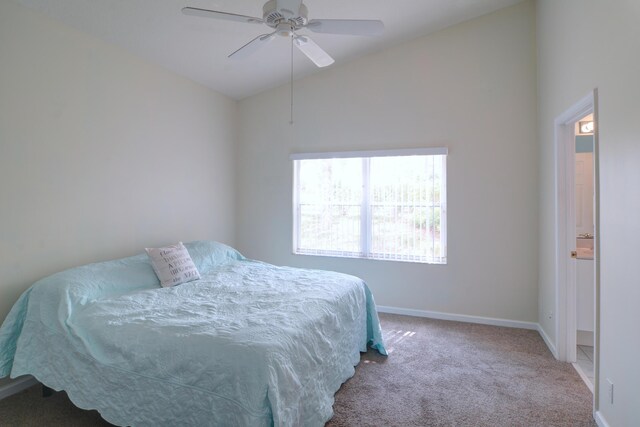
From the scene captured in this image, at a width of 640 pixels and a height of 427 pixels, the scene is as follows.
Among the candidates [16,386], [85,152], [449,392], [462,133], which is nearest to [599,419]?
[449,392]

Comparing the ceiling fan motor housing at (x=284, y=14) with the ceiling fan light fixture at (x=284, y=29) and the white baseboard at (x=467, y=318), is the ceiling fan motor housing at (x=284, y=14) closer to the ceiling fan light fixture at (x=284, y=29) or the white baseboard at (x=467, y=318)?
the ceiling fan light fixture at (x=284, y=29)

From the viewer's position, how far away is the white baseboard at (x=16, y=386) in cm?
248

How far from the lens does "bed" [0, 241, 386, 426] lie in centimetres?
170

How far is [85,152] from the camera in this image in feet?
9.86

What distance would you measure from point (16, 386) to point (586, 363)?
4405 millimetres

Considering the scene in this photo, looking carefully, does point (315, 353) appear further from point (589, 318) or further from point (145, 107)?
point (145, 107)

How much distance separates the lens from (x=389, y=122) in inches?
166

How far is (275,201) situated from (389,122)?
1.77 meters

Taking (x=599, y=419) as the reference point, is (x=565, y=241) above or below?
above

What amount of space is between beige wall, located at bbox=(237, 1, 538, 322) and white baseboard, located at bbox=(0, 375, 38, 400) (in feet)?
9.60

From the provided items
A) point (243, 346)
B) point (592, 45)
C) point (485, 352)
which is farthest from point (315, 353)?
point (592, 45)

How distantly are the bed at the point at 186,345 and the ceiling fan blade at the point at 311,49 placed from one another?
1776mm

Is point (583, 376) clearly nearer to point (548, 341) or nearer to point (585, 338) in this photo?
point (548, 341)

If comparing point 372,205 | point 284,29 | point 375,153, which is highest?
point 284,29
